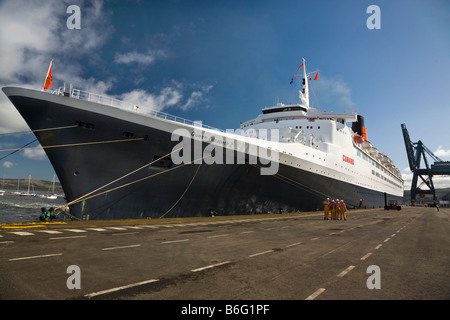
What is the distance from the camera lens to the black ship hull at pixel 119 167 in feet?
41.3

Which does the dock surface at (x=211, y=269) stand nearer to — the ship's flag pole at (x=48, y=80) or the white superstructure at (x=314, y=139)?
the ship's flag pole at (x=48, y=80)

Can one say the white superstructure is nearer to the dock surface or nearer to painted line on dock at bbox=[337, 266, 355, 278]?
the dock surface

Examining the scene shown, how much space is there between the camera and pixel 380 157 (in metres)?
51.7

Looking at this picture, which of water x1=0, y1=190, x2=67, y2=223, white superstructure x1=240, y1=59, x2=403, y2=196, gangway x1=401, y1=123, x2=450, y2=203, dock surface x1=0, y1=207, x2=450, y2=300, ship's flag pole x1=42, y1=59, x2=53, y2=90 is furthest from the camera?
gangway x1=401, y1=123, x2=450, y2=203

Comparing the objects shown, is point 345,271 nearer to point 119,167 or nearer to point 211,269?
point 211,269

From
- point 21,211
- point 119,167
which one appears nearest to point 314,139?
point 119,167

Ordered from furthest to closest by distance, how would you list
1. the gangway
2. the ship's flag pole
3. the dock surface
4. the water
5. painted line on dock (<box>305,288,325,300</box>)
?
the gangway, the water, the ship's flag pole, the dock surface, painted line on dock (<box>305,288,325,300</box>)

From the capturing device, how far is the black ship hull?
12.6 m

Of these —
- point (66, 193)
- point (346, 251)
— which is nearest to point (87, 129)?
point (66, 193)

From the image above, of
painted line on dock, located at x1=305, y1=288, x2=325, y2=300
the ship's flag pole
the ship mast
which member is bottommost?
painted line on dock, located at x1=305, y1=288, x2=325, y2=300

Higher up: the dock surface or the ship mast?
the ship mast

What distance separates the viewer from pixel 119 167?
13648mm

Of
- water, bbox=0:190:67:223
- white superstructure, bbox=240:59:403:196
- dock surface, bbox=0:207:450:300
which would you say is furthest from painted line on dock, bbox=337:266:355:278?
water, bbox=0:190:67:223
